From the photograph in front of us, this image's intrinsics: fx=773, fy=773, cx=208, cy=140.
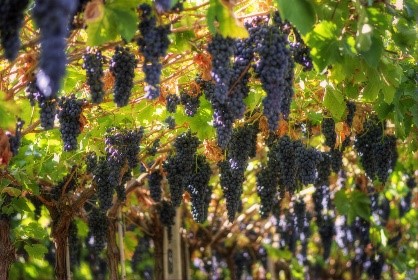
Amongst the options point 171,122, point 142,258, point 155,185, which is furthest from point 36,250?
point 142,258

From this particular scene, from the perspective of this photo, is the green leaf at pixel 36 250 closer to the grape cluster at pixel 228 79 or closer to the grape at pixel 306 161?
the grape at pixel 306 161

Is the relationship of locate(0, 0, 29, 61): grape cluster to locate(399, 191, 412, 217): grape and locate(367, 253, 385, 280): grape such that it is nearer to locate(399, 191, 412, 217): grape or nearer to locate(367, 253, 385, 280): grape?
locate(399, 191, 412, 217): grape

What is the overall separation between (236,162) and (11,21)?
2524 millimetres

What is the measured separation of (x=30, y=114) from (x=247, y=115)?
59.3 inches

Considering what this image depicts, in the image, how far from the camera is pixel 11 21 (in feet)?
9.76

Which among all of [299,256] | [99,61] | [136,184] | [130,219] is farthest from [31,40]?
[299,256]

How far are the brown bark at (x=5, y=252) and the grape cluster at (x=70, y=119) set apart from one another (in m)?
1.90

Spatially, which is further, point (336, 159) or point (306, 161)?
point (336, 159)

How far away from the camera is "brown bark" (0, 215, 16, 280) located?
5.93 m

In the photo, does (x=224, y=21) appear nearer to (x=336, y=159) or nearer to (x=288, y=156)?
(x=288, y=156)

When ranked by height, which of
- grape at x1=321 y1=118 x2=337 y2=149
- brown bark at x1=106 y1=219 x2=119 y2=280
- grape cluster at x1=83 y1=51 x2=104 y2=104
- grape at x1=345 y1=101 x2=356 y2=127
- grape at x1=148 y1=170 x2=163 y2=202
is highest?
grape cluster at x1=83 y1=51 x2=104 y2=104

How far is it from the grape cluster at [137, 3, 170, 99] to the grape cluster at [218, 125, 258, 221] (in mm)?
1839

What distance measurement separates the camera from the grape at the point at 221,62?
3.48 meters

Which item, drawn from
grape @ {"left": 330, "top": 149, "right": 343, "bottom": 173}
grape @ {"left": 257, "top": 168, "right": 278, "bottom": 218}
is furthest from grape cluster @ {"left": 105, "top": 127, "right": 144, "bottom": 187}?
grape @ {"left": 330, "top": 149, "right": 343, "bottom": 173}
